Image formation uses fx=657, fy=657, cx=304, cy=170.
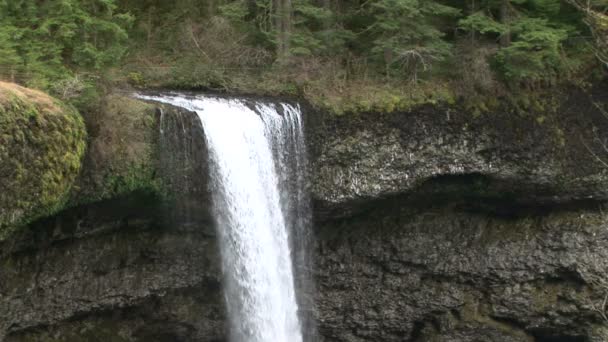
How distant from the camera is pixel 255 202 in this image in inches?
487

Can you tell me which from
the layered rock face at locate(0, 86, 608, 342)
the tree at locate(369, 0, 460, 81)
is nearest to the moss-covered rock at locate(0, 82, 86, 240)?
the layered rock face at locate(0, 86, 608, 342)

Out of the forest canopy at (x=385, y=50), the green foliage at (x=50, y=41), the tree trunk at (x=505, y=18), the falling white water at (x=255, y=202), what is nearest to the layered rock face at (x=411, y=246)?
the falling white water at (x=255, y=202)

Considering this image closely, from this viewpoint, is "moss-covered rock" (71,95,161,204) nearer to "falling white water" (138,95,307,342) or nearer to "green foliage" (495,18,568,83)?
"falling white water" (138,95,307,342)

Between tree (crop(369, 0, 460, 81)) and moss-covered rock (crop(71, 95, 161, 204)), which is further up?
tree (crop(369, 0, 460, 81))

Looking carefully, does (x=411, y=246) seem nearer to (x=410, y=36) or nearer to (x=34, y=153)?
(x=410, y=36)

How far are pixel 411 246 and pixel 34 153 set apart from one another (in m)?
9.15

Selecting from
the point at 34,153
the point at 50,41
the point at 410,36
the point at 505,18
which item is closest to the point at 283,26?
the point at 410,36

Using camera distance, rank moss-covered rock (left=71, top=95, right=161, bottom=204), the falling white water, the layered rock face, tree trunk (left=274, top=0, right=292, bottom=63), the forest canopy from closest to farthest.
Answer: moss-covered rock (left=71, top=95, right=161, bottom=204) → the falling white water → the layered rock face → the forest canopy → tree trunk (left=274, top=0, right=292, bottom=63)

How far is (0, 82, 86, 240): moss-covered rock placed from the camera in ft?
30.1

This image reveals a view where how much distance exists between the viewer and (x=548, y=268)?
15719mm

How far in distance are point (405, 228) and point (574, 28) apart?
240 inches

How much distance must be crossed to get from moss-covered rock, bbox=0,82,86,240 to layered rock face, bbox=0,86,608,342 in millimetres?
2062

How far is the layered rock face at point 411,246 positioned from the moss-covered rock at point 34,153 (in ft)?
6.77

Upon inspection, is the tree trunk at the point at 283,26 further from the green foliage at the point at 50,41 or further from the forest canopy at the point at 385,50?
→ the green foliage at the point at 50,41
